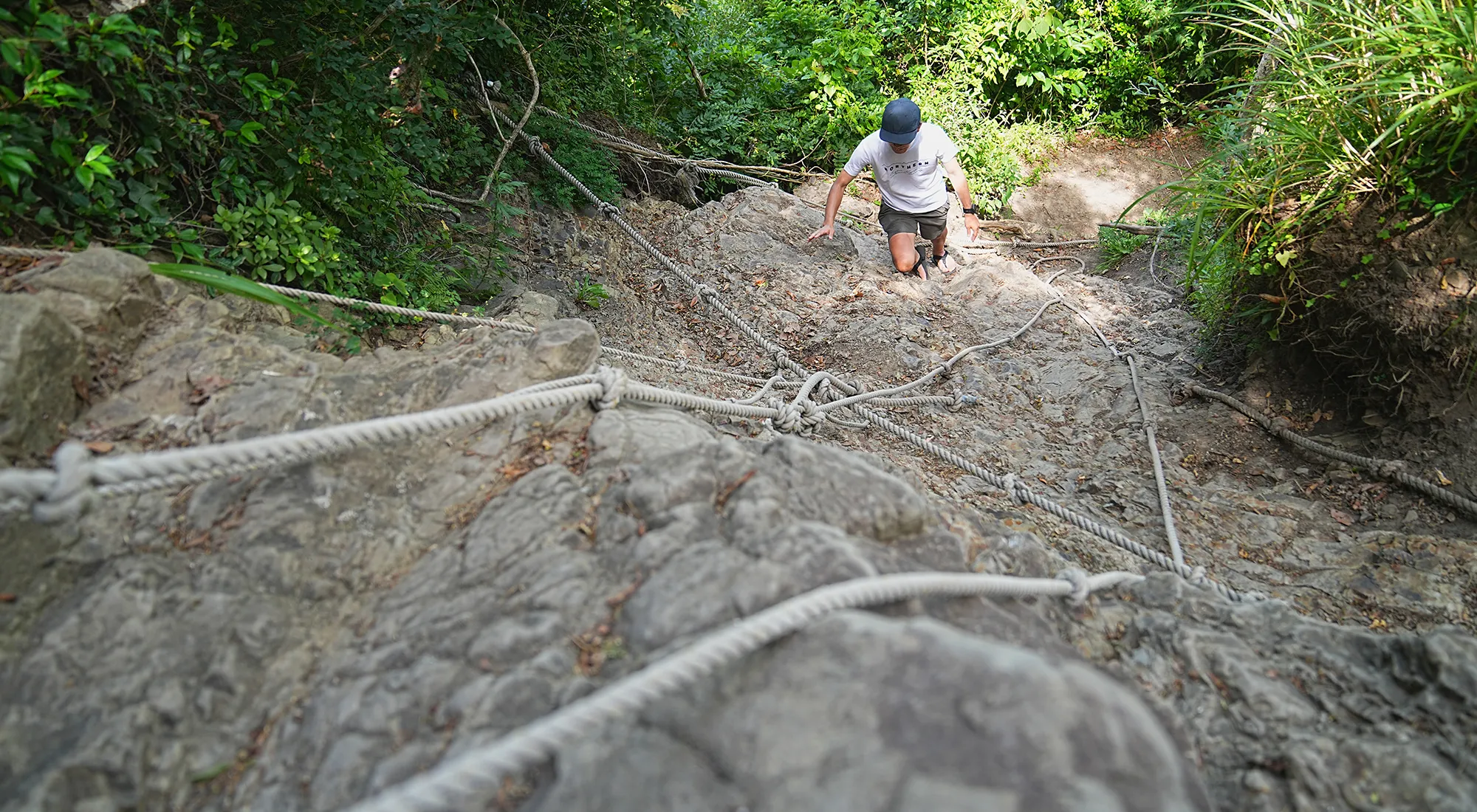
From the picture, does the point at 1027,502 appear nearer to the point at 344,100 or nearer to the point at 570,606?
the point at 570,606

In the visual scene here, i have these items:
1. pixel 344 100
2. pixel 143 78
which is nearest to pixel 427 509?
pixel 143 78

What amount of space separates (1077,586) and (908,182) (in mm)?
3958

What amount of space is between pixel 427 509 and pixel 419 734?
0.64 meters

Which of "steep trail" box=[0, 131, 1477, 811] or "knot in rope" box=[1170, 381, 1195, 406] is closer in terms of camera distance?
"steep trail" box=[0, 131, 1477, 811]

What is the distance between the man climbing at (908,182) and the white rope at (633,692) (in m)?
4.05

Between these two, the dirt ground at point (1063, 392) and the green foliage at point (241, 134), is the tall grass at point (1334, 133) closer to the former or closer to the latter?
the dirt ground at point (1063, 392)

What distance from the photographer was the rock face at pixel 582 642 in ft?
3.64

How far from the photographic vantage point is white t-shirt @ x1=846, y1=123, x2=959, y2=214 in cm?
511

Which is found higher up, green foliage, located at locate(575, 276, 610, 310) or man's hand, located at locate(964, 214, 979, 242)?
man's hand, located at locate(964, 214, 979, 242)

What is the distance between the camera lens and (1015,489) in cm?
292

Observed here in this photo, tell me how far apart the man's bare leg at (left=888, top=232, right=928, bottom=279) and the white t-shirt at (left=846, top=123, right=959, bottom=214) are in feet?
0.62

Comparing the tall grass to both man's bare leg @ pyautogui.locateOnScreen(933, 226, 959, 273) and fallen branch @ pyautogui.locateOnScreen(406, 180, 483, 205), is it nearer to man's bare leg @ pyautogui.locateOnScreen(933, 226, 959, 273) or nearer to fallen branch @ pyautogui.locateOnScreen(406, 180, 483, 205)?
man's bare leg @ pyautogui.locateOnScreen(933, 226, 959, 273)

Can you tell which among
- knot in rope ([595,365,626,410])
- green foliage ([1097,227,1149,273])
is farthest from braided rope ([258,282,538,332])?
green foliage ([1097,227,1149,273])

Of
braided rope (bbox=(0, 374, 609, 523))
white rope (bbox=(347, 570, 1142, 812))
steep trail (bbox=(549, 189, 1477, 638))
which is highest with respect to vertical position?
braided rope (bbox=(0, 374, 609, 523))
